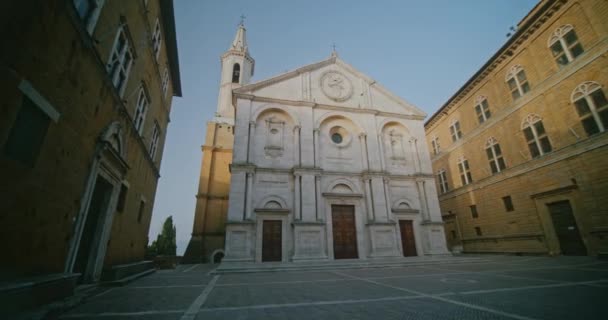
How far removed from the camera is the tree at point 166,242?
965 inches

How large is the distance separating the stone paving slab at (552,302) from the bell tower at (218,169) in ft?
64.1

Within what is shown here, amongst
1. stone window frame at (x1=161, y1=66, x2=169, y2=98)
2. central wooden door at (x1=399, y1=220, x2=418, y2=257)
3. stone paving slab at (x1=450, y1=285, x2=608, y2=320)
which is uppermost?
stone window frame at (x1=161, y1=66, x2=169, y2=98)

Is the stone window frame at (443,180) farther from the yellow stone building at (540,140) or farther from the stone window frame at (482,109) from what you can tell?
the stone window frame at (482,109)

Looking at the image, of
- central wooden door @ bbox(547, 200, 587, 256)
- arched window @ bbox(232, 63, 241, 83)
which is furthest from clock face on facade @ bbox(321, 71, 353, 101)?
central wooden door @ bbox(547, 200, 587, 256)

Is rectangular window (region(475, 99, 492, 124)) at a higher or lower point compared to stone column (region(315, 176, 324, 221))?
higher

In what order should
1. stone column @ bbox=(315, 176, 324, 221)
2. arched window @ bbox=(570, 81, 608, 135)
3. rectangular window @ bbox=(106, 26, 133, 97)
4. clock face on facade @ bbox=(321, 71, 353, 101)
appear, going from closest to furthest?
rectangular window @ bbox=(106, 26, 133, 97), arched window @ bbox=(570, 81, 608, 135), stone column @ bbox=(315, 176, 324, 221), clock face on facade @ bbox=(321, 71, 353, 101)

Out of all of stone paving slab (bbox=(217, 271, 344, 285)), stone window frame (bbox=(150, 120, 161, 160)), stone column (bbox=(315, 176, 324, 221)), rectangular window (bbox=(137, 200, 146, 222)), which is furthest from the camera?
stone column (bbox=(315, 176, 324, 221))

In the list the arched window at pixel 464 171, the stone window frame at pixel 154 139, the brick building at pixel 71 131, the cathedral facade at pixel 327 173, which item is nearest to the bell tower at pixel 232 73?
the cathedral facade at pixel 327 173

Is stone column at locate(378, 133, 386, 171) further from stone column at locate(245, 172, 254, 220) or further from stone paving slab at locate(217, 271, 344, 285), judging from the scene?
stone paving slab at locate(217, 271, 344, 285)

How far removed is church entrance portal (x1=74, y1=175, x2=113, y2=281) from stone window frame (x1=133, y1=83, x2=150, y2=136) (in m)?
3.05

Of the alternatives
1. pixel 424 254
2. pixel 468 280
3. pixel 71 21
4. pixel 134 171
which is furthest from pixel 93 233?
pixel 424 254

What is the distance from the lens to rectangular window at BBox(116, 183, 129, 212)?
30.7 feet

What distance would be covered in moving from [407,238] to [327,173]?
7.17 meters

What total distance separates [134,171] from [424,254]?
1778 cm
